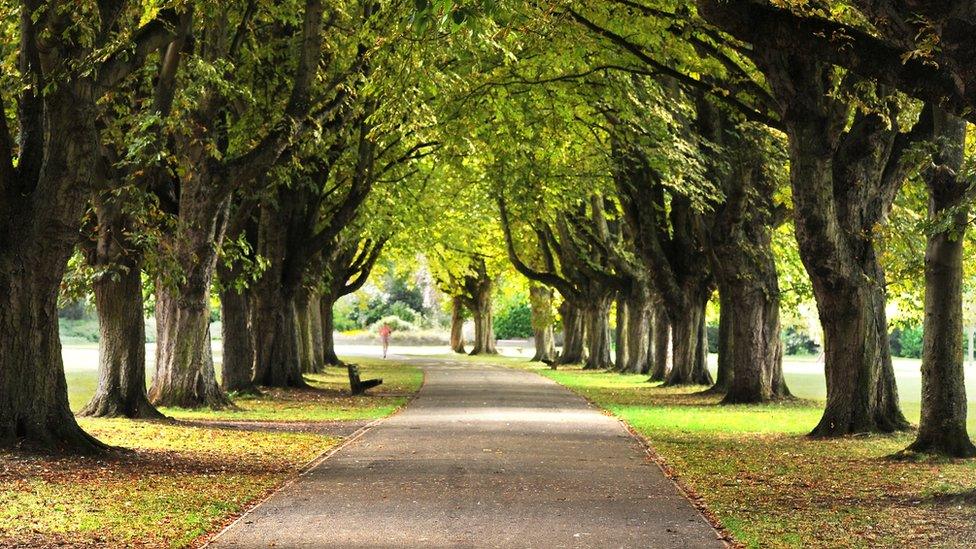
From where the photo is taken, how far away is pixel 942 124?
1609 centimetres

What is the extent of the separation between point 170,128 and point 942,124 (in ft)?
33.7

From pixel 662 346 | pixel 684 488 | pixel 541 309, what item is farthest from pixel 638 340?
pixel 684 488

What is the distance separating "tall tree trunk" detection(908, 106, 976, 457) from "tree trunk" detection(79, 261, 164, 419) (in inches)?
452

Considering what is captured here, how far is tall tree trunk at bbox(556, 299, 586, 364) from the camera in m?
Result: 56.1

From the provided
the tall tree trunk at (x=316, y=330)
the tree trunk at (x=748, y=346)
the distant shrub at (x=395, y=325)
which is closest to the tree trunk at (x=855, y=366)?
the tree trunk at (x=748, y=346)

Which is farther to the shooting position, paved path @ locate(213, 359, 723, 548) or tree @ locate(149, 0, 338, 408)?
tree @ locate(149, 0, 338, 408)

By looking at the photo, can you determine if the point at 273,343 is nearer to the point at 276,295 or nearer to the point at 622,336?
the point at 276,295

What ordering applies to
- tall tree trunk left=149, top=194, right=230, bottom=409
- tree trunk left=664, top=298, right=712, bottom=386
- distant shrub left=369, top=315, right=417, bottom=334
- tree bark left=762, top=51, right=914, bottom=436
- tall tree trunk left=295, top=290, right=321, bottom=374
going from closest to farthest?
tree bark left=762, top=51, right=914, bottom=436 < tall tree trunk left=149, top=194, right=230, bottom=409 < tree trunk left=664, top=298, right=712, bottom=386 < tall tree trunk left=295, top=290, right=321, bottom=374 < distant shrub left=369, top=315, right=417, bottom=334

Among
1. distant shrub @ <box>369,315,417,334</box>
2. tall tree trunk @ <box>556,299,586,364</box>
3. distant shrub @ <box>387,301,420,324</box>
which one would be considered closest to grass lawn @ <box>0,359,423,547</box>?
tall tree trunk @ <box>556,299,586,364</box>

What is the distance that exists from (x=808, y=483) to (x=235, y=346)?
1743 cm

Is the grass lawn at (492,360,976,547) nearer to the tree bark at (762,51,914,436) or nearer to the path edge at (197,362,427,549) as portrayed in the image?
the tree bark at (762,51,914,436)

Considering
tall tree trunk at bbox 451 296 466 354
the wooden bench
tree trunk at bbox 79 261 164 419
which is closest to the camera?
tree trunk at bbox 79 261 164 419

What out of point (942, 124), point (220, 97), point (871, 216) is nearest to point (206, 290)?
point (220, 97)

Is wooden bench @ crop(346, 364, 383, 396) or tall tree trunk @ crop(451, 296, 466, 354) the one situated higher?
tall tree trunk @ crop(451, 296, 466, 354)
